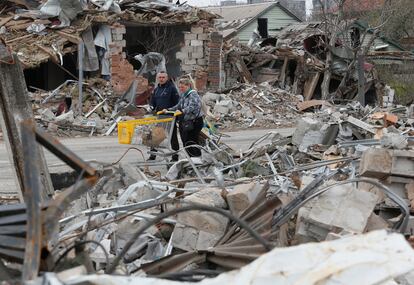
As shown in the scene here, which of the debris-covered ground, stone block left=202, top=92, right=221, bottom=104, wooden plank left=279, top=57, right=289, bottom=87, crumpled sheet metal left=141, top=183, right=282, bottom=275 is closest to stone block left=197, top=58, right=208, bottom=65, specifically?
stone block left=202, top=92, right=221, bottom=104

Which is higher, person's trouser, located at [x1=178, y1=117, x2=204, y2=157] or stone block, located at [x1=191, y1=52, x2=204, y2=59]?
person's trouser, located at [x1=178, y1=117, x2=204, y2=157]

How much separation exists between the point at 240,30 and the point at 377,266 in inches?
1488

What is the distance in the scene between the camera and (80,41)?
19.7 meters

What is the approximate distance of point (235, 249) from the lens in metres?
3.93

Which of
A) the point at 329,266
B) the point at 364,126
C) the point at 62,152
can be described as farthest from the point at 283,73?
the point at 329,266

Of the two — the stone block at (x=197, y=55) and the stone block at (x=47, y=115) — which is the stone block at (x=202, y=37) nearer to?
the stone block at (x=197, y=55)

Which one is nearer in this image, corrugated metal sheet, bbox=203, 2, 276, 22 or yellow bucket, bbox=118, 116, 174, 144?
yellow bucket, bbox=118, 116, 174, 144

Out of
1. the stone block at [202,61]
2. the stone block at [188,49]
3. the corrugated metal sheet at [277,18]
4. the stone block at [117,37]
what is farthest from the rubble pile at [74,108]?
the corrugated metal sheet at [277,18]

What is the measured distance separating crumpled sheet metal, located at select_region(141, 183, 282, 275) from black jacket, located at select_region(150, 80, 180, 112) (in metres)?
6.15

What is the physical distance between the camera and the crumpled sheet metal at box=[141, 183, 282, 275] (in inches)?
149

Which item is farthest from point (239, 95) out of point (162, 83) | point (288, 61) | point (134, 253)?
point (134, 253)

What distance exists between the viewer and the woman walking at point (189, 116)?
968cm

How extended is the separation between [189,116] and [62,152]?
6.63 metres

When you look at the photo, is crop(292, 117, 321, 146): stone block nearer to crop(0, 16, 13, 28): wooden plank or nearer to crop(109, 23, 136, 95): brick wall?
crop(109, 23, 136, 95): brick wall
